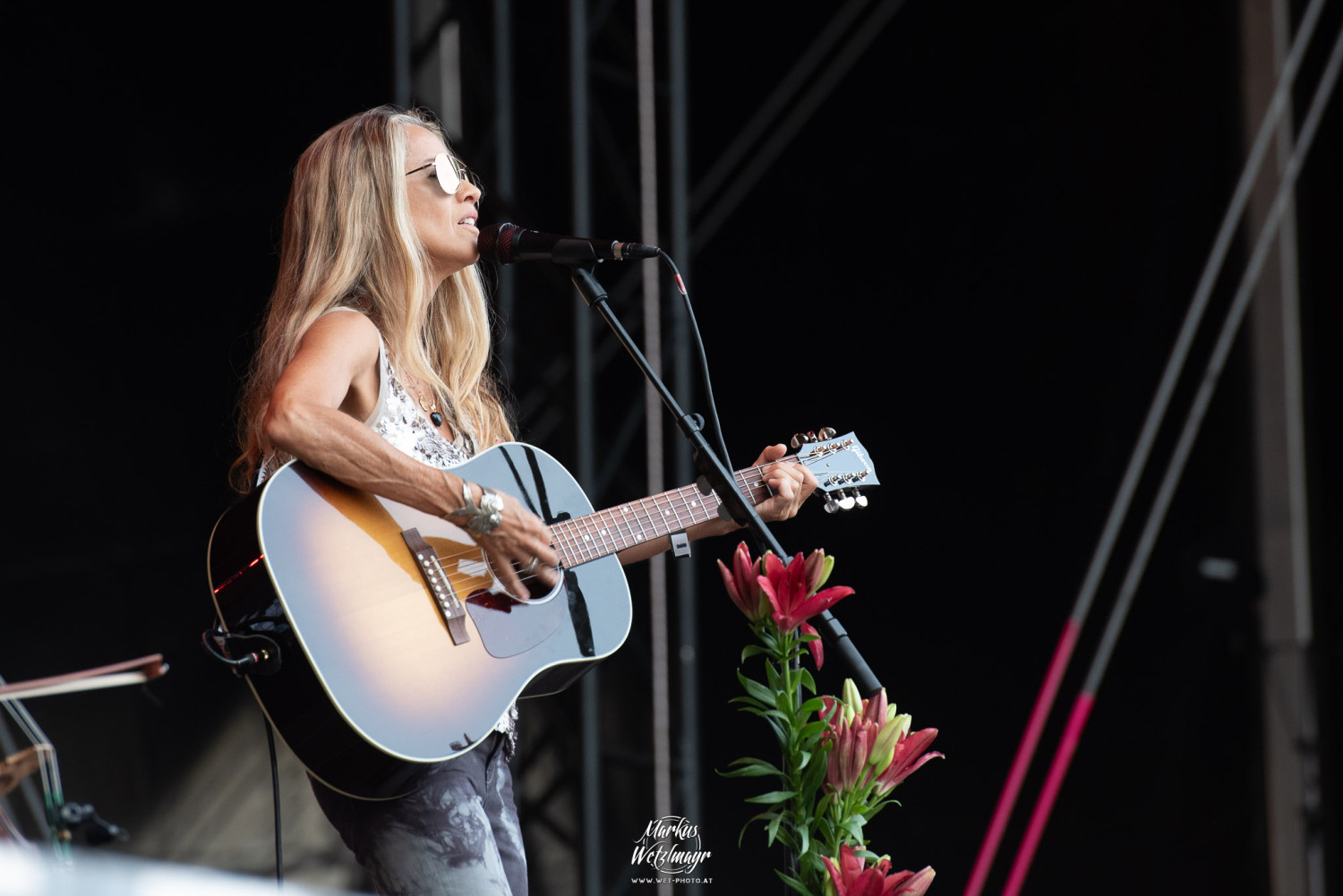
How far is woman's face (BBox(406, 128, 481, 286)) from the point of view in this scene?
195 centimetres

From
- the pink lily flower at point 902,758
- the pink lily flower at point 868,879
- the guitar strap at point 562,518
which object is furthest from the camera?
the guitar strap at point 562,518

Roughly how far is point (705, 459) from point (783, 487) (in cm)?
29

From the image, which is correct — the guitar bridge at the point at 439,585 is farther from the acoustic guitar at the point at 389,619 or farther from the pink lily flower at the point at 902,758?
the pink lily flower at the point at 902,758

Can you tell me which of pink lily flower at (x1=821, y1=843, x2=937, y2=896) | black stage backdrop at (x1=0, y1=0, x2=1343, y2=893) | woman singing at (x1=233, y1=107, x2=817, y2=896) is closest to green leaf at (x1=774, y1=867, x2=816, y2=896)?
pink lily flower at (x1=821, y1=843, x2=937, y2=896)

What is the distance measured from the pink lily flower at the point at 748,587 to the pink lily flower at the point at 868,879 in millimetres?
329

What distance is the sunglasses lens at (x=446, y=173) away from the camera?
195cm

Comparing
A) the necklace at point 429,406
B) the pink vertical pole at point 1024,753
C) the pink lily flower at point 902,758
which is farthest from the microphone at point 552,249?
the pink vertical pole at point 1024,753

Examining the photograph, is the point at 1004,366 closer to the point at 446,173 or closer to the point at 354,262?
the point at 446,173

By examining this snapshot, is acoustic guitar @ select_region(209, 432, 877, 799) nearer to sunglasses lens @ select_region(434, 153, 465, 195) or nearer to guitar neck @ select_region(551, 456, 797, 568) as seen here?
guitar neck @ select_region(551, 456, 797, 568)

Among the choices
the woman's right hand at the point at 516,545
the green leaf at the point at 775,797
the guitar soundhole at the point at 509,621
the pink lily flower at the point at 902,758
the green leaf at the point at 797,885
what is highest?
the woman's right hand at the point at 516,545

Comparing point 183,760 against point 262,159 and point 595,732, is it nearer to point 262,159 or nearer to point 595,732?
point 595,732

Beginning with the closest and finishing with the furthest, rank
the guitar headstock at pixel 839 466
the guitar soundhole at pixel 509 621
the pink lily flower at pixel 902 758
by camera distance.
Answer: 1. the pink lily flower at pixel 902 758
2. the guitar soundhole at pixel 509 621
3. the guitar headstock at pixel 839 466

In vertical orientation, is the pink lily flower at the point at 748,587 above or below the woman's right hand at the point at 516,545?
below

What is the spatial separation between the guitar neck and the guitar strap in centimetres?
2
